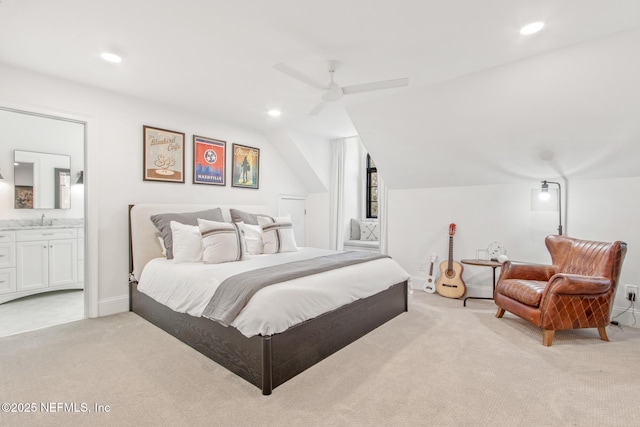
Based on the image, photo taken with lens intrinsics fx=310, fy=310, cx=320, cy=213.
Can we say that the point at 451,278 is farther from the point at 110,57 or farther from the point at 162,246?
the point at 110,57

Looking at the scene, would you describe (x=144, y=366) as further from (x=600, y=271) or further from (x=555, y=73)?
(x=555, y=73)

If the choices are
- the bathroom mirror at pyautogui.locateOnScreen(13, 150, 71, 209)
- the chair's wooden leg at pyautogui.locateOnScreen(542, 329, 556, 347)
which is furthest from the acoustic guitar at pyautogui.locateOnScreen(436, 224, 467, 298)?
the bathroom mirror at pyautogui.locateOnScreen(13, 150, 71, 209)

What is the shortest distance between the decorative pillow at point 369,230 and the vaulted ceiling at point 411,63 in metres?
1.84

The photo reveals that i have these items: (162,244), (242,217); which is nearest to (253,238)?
(242,217)

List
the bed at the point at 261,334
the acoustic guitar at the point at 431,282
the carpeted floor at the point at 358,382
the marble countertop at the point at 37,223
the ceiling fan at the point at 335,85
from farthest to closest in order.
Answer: the acoustic guitar at the point at 431,282 < the marble countertop at the point at 37,223 < the ceiling fan at the point at 335,85 < the bed at the point at 261,334 < the carpeted floor at the point at 358,382

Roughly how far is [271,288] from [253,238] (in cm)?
170

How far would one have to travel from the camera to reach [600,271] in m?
2.72

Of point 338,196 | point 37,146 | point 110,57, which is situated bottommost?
point 338,196

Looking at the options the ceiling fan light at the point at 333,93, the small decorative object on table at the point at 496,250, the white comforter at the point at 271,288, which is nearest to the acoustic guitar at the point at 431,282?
the small decorative object on table at the point at 496,250

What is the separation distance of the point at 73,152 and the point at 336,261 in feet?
13.6

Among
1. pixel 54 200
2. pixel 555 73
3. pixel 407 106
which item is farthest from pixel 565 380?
pixel 54 200

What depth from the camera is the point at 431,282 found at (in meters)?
4.29

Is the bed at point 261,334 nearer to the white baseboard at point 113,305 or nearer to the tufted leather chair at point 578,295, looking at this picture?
the white baseboard at point 113,305

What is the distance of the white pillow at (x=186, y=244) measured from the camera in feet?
9.92
